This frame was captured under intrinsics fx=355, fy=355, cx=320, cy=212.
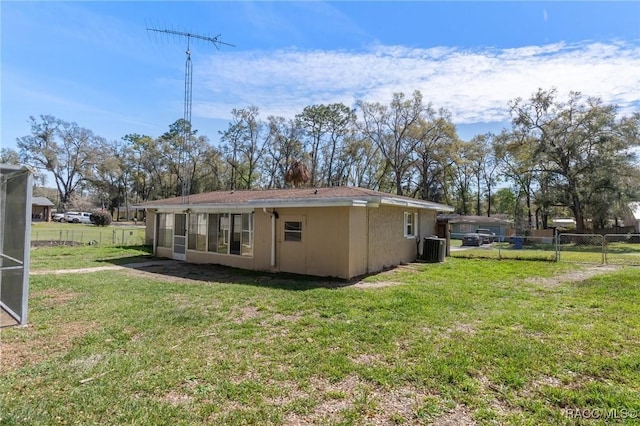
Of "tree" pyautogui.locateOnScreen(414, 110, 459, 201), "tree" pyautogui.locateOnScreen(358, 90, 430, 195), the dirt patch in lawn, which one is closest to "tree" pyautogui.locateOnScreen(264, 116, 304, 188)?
"tree" pyautogui.locateOnScreen(358, 90, 430, 195)

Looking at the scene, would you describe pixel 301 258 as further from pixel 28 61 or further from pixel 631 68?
pixel 631 68

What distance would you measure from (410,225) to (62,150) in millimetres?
57768

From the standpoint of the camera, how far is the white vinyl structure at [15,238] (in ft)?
16.9

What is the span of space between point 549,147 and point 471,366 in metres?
30.9

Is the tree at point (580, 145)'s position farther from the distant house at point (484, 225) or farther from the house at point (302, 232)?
the house at point (302, 232)

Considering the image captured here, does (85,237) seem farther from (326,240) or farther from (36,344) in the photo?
(36,344)

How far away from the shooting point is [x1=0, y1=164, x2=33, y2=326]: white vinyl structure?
516cm

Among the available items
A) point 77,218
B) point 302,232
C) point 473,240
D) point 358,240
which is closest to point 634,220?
point 473,240

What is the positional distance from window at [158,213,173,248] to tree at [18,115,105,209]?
157ft

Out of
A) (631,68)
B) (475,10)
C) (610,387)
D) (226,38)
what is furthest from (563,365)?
(631,68)

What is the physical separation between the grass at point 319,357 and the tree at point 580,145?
24.3 metres

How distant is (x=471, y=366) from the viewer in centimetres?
396

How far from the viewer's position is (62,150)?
52688 mm

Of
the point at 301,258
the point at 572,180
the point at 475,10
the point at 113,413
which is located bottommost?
the point at 113,413
